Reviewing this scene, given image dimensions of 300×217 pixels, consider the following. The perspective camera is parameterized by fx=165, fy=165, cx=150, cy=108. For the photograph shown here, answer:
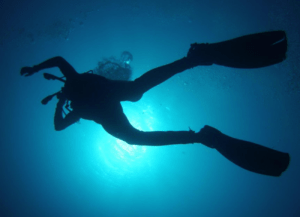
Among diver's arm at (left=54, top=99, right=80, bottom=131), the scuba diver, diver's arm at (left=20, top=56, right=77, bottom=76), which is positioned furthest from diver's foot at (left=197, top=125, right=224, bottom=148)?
diver's arm at (left=20, top=56, right=77, bottom=76)

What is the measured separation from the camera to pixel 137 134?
7.59ft

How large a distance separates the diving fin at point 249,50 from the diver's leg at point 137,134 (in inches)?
41.0

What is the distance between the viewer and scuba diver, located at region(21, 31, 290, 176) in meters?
2.04

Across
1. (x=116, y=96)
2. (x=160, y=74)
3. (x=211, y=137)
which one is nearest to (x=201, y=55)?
(x=160, y=74)

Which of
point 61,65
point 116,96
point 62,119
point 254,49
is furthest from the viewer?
point 62,119

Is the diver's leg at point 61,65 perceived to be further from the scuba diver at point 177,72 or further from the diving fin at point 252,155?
the diving fin at point 252,155

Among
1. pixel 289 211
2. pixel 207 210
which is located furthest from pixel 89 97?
pixel 289 211

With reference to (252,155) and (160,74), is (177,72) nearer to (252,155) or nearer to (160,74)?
(160,74)

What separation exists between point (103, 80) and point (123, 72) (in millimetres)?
12136

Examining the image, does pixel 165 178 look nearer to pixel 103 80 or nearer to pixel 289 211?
pixel 103 80

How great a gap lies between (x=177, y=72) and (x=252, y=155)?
138 cm

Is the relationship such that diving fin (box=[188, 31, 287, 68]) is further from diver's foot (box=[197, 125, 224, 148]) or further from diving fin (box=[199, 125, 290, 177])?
diving fin (box=[199, 125, 290, 177])

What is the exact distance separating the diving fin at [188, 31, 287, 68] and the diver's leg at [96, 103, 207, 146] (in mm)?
1042

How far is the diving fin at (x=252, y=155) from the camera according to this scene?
6.23 feet
